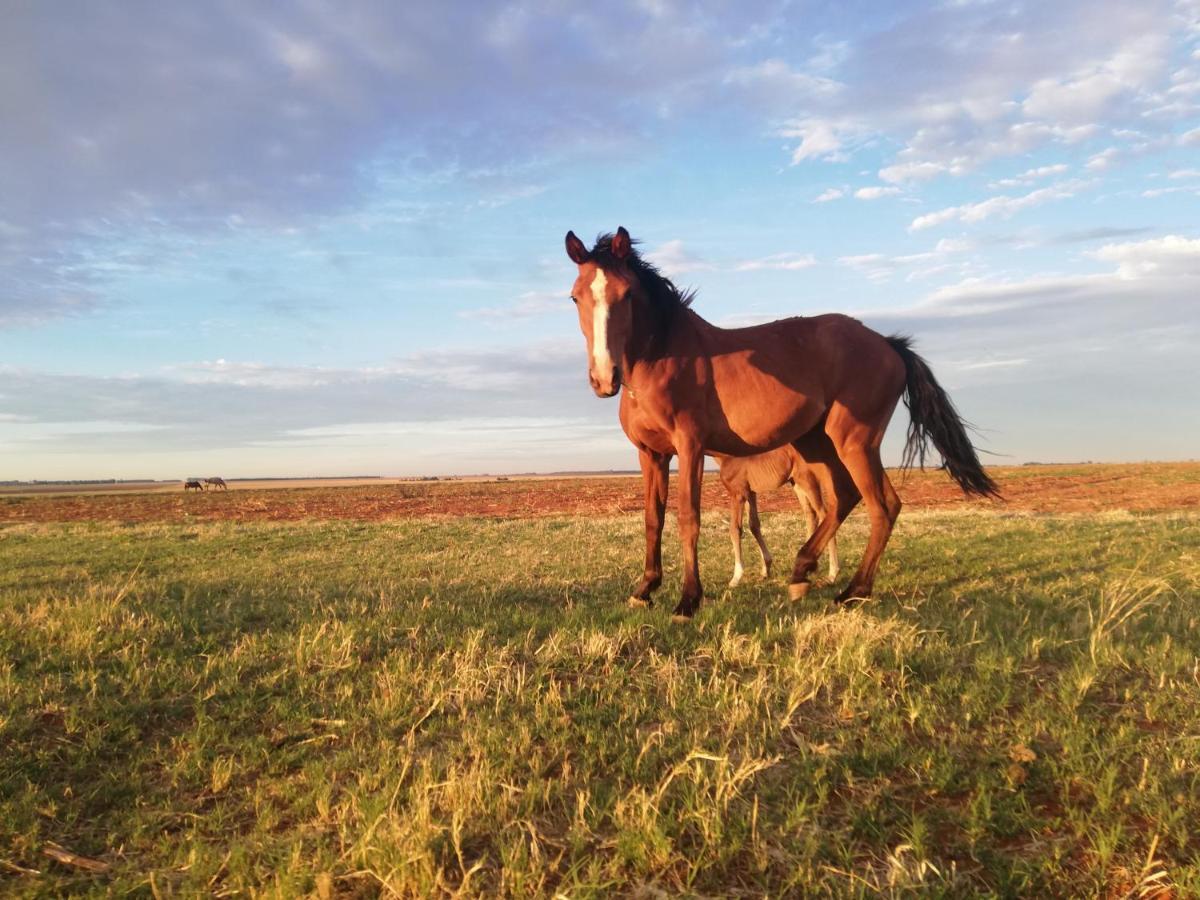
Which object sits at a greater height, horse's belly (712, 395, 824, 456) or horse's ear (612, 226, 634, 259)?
horse's ear (612, 226, 634, 259)

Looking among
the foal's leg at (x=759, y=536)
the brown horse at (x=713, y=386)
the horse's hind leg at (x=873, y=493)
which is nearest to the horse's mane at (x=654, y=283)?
the brown horse at (x=713, y=386)

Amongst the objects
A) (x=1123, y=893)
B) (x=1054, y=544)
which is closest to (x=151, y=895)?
(x=1123, y=893)

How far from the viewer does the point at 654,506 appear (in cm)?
648

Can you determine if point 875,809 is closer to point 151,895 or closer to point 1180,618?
point 151,895

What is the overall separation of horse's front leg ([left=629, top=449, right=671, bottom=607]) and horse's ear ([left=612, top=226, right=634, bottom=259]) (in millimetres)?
1791

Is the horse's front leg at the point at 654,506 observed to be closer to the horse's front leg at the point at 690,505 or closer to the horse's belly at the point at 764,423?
the horse's front leg at the point at 690,505

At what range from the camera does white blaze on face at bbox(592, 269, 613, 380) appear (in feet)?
17.3

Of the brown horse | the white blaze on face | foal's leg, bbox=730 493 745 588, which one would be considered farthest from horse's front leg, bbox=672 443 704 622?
foal's leg, bbox=730 493 745 588

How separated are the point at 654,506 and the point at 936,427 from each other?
3.19 meters

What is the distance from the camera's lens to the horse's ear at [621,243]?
563 cm

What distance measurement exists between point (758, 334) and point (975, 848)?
482 cm

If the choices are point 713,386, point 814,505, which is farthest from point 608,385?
point 814,505

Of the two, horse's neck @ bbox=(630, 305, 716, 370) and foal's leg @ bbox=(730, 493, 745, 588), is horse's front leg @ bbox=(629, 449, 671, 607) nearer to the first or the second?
horse's neck @ bbox=(630, 305, 716, 370)

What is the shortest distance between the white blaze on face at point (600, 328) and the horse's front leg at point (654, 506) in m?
1.36
